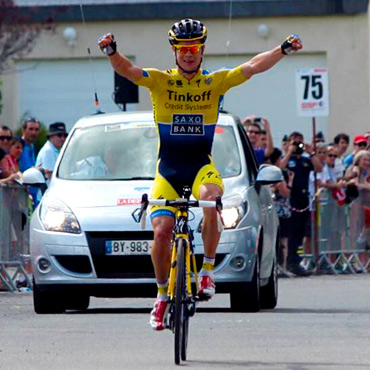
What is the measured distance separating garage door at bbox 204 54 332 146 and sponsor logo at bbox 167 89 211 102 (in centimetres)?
2987

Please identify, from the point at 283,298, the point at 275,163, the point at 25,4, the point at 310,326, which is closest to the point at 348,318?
the point at 310,326

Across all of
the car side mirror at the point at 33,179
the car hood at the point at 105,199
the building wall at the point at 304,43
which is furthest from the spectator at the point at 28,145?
the building wall at the point at 304,43

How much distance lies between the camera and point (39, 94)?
42781 mm

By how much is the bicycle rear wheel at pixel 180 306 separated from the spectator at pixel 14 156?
30.2 ft

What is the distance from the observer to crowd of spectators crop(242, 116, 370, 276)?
21969mm

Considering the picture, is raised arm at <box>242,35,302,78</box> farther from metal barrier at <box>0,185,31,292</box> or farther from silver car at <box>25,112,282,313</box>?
metal barrier at <box>0,185,31,292</box>

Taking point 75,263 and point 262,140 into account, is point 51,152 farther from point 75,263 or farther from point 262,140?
point 75,263

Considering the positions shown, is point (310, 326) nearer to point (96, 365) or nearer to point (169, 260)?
point (169, 260)

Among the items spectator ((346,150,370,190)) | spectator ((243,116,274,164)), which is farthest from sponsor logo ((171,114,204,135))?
spectator ((346,150,370,190))

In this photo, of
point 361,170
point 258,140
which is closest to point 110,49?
point 258,140

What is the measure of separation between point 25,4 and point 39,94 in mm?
3767

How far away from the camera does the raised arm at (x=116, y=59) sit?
10.5 metres

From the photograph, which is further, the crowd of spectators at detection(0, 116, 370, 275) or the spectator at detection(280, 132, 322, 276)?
the spectator at detection(280, 132, 322, 276)

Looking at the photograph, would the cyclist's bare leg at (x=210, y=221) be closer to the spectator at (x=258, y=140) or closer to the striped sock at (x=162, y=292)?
the striped sock at (x=162, y=292)
